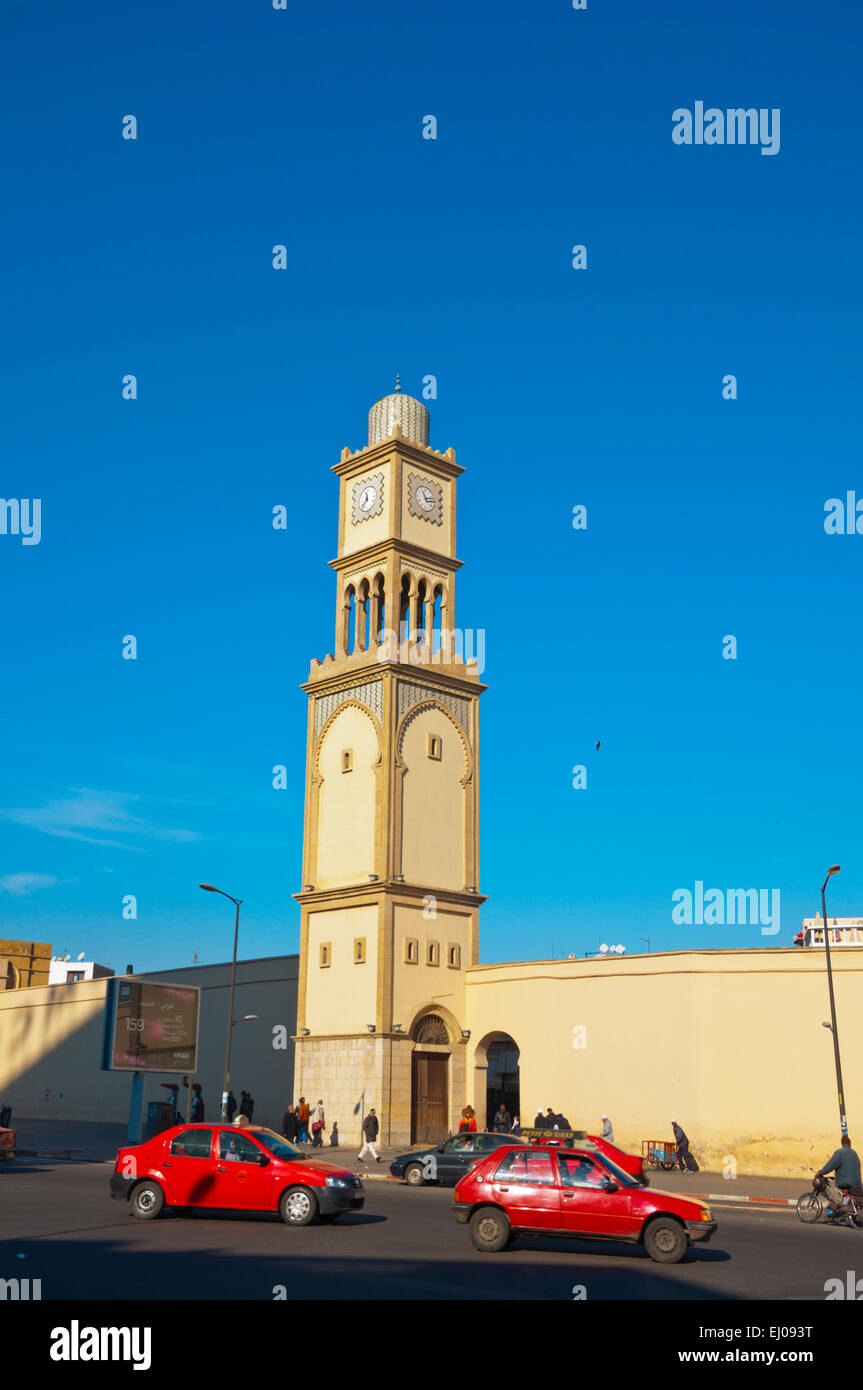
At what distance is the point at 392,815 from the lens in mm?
44531

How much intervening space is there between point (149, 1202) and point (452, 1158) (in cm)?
1122

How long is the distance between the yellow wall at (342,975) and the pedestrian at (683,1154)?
36.3ft

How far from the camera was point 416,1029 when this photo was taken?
143ft

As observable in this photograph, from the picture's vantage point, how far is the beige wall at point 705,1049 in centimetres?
3675

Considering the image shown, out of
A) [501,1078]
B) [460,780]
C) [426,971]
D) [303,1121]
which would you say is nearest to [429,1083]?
[426,971]

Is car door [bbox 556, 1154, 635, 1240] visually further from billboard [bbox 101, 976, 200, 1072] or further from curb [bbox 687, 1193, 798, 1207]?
billboard [bbox 101, 976, 200, 1072]

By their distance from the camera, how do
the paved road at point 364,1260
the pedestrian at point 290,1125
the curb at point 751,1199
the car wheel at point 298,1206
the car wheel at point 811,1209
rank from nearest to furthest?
the paved road at point 364,1260
the car wheel at point 298,1206
the car wheel at point 811,1209
the curb at point 751,1199
the pedestrian at point 290,1125

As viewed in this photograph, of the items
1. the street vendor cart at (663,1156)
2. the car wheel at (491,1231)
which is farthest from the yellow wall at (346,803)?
the car wheel at (491,1231)

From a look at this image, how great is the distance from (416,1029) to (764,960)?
12.3 m

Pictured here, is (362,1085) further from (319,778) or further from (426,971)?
(319,778)

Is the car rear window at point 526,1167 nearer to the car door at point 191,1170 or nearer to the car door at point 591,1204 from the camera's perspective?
the car door at point 591,1204
